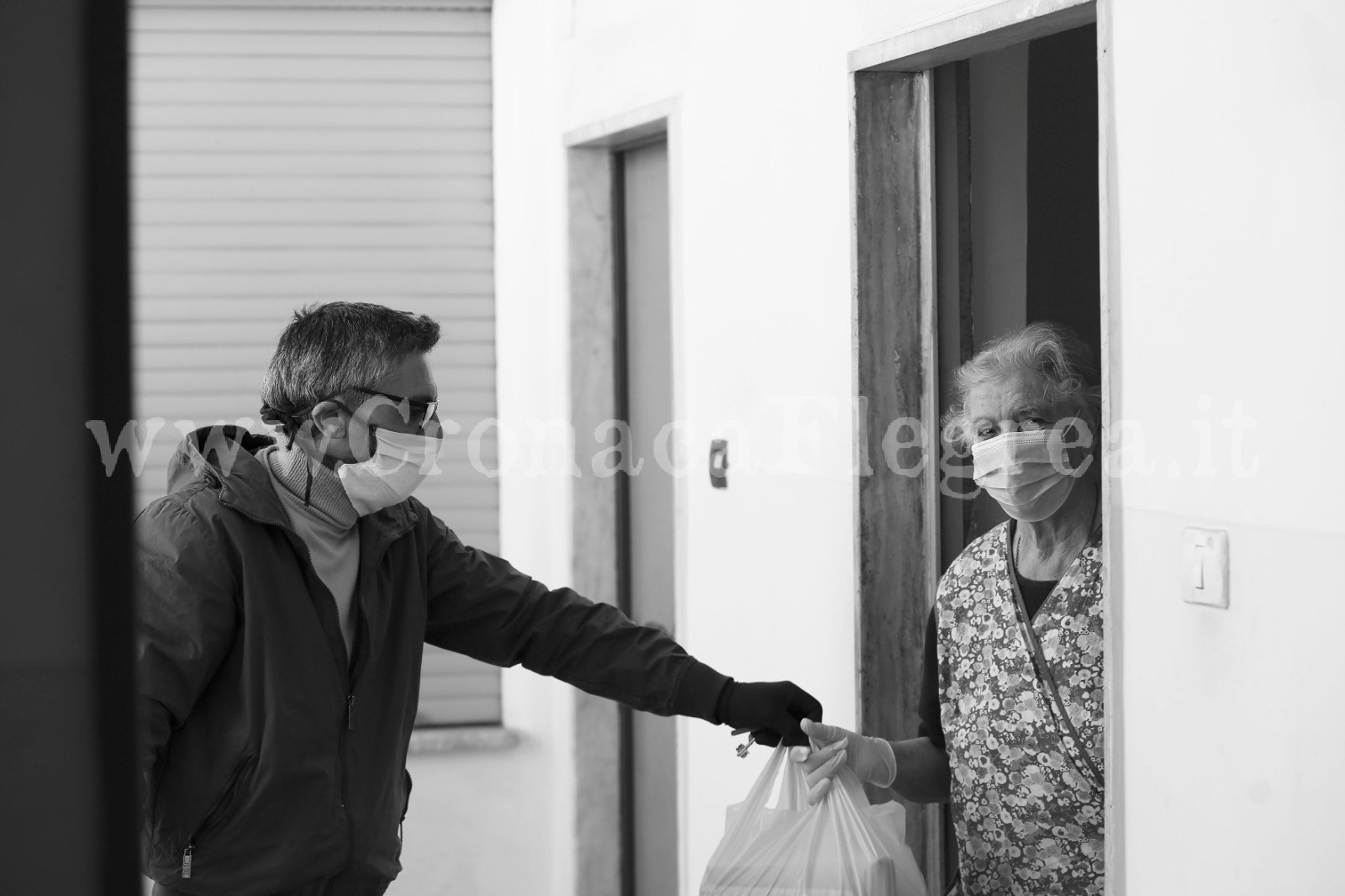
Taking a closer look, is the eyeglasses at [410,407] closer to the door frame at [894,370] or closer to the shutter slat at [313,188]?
the door frame at [894,370]

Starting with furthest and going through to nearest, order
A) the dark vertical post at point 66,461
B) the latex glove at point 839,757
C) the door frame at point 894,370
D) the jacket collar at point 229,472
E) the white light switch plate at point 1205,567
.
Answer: the door frame at point 894,370 < the latex glove at point 839,757 < the jacket collar at point 229,472 < the white light switch plate at point 1205,567 < the dark vertical post at point 66,461

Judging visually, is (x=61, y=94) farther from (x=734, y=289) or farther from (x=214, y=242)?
(x=214, y=242)

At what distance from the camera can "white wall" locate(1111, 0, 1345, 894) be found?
1691 millimetres

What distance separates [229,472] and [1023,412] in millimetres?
1236

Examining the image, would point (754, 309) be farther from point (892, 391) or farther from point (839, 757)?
point (839, 757)

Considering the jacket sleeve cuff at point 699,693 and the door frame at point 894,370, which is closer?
the jacket sleeve cuff at point 699,693

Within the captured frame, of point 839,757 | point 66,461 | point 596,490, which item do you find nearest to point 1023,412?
point 839,757

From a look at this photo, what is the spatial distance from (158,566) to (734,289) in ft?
5.50

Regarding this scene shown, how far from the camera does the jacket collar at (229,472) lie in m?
1.95

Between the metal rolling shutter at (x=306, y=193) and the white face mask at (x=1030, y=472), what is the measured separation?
9.15 ft

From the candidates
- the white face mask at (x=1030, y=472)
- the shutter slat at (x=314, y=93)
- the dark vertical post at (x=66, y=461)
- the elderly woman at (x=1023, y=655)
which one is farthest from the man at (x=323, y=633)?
the shutter slat at (x=314, y=93)

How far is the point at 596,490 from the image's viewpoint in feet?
13.7

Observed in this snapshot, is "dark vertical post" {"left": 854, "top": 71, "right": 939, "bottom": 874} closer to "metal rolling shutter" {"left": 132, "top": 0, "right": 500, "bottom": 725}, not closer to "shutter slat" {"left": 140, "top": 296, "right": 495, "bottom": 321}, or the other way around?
"metal rolling shutter" {"left": 132, "top": 0, "right": 500, "bottom": 725}

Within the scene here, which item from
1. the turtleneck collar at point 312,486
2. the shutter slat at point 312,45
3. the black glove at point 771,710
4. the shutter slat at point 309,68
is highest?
the shutter slat at point 312,45
